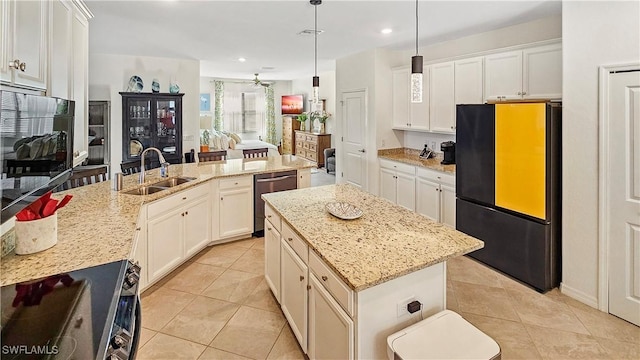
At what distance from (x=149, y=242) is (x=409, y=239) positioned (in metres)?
2.20

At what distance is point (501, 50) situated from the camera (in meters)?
3.93

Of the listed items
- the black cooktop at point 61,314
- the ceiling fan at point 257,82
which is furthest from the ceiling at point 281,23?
the ceiling fan at point 257,82

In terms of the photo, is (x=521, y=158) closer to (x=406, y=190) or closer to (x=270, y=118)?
(x=406, y=190)

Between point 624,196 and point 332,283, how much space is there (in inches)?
95.4

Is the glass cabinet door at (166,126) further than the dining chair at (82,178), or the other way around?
the glass cabinet door at (166,126)

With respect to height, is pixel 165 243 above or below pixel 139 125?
below

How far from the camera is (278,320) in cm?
266

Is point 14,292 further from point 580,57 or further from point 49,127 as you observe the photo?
point 580,57

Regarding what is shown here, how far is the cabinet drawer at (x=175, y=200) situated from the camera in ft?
9.67

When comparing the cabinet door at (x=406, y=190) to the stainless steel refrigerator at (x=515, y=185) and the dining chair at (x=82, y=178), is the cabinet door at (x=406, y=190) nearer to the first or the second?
the stainless steel refrigerator at (x=515, y=185)

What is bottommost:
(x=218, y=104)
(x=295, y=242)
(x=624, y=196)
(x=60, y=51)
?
(x=295, y=242)

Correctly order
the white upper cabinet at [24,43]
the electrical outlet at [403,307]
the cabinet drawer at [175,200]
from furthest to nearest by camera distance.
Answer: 1. the cabinet drawer at [175,200]
2. the electrical outlet at [403,307]
3. the white upper cabinet at [24,43]

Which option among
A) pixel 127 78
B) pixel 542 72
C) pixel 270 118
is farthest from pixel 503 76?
pixel 270 118

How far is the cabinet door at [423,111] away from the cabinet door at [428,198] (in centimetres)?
90
